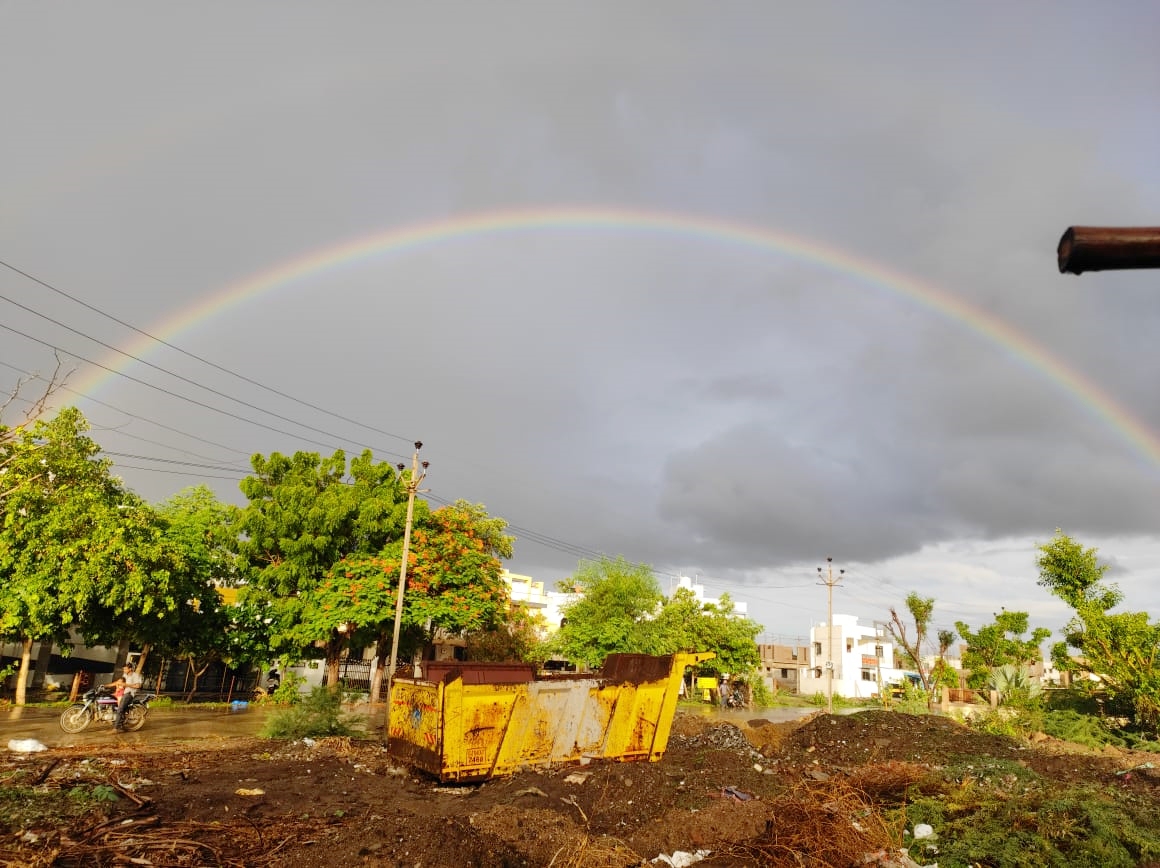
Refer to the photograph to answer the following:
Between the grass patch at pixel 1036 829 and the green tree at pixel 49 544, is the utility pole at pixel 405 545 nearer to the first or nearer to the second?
the green tree at pixel 49 544

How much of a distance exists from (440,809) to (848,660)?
232 ft

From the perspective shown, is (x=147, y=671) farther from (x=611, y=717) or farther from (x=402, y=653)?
(x=611, y=717)

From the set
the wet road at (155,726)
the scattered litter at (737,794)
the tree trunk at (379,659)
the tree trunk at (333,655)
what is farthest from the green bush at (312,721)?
the tree trunk at (379,659)

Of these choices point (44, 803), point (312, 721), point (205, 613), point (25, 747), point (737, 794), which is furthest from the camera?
point (205, 613)

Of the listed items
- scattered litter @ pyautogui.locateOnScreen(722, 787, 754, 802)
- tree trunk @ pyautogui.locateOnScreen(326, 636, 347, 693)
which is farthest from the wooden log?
tree trunk @ pyautogui.locateOnScreen(326, 636, 347, 693)

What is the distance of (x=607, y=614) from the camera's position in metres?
34.1

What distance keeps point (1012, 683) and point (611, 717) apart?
57.8 feet

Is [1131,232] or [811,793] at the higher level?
[1131,232]

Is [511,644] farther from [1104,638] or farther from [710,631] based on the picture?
[1104,638]

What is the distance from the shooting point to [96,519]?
18.0 metres

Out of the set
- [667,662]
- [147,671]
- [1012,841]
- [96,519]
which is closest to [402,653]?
[147,671]

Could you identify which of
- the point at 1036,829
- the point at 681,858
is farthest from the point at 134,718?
the point at 1036,829

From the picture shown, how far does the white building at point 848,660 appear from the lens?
6875 cm

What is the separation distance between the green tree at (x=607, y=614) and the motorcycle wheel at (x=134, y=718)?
19.5m
